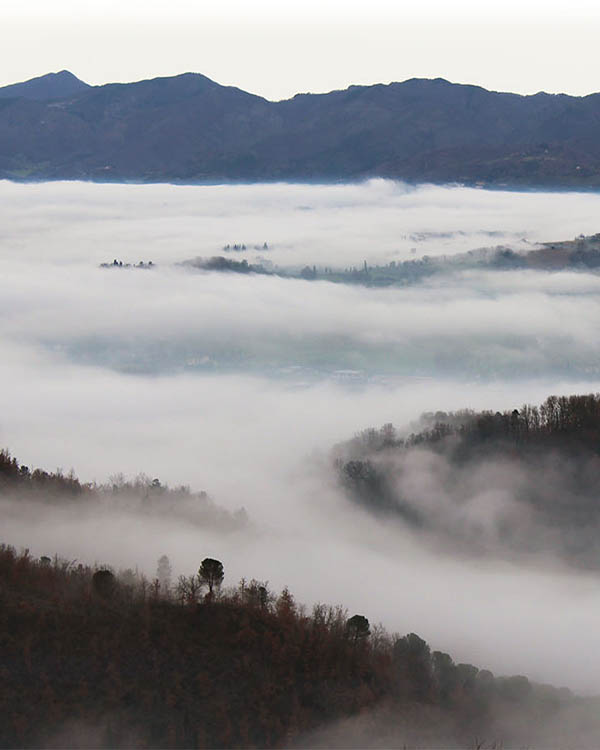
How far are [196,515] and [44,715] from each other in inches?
3150

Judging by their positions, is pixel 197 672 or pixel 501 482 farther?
pixel 501 482

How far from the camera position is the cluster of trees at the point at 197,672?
6319cm

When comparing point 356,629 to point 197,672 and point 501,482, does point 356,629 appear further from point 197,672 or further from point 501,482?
point 501,482

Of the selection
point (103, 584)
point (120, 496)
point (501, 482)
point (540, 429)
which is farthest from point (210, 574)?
point (540, 429)

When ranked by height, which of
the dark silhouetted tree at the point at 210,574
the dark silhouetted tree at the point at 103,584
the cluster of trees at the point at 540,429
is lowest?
the dark silhouetted tree at the point at 103,584

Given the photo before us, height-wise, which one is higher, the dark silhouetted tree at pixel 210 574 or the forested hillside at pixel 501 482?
the forested hillside at pixel 501 482

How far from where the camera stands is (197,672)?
6806 cm

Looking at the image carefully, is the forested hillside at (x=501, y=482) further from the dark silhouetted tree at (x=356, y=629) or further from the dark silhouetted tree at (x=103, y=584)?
the dark silhouetted tree at (x=103, y=584)

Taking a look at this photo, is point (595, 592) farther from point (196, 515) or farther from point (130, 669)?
point (130, 669)

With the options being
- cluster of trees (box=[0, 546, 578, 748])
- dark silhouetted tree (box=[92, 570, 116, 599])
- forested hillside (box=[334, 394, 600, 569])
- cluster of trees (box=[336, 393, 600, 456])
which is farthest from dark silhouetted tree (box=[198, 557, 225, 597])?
cluster of trees (box=[336, 393, 600, 456])

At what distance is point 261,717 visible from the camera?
64.9 m

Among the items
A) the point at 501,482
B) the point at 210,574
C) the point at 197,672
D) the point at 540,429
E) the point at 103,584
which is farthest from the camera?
the point at 540,429

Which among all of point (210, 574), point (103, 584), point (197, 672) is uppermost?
point (210, 574)

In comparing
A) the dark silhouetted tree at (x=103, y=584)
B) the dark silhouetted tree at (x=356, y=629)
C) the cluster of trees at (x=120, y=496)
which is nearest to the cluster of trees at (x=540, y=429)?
the cluster of trees at (x=120, y=496)
